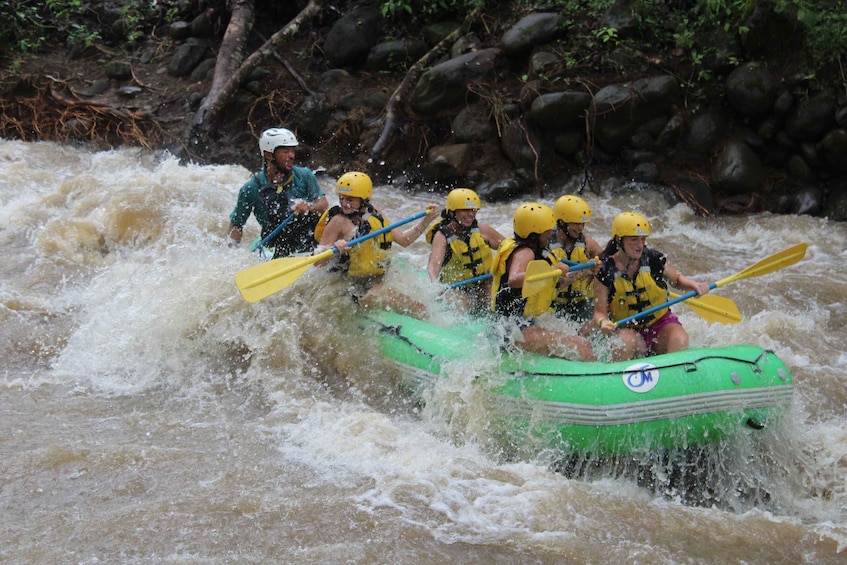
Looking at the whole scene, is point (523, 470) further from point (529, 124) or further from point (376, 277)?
point (529, 124)

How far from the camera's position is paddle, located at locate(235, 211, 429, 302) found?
542 centimetres

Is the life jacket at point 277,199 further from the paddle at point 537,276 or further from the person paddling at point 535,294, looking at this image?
the paddle at point 537,276

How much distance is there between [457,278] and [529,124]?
3885 millimetres

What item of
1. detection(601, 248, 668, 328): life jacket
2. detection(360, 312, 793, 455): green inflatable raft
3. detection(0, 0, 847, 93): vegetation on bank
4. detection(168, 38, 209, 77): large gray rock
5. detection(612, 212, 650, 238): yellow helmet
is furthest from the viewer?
detection(168, 38, 209, 77): large gray rock

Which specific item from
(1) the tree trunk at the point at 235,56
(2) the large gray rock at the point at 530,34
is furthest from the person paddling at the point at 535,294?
(1) the tree trunk at the point at 235,56

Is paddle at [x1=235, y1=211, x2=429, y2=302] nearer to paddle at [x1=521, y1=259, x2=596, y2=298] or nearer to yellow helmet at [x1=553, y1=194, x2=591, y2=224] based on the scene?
yellow helmet at [x1=553, y1=194, x2=591, y2=224]

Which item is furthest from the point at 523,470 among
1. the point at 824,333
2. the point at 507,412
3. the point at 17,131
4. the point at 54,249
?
the point at 17,131

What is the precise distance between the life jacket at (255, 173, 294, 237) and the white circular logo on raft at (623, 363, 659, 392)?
2951 mm

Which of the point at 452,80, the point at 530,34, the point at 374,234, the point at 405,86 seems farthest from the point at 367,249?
the point at 530,34

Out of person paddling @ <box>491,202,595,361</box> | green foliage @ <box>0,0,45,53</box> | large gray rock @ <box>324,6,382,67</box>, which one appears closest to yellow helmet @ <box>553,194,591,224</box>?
person paddling @ <box>491,202,595,361</box>

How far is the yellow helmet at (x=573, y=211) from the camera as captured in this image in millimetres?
5195

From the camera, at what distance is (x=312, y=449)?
175 inches

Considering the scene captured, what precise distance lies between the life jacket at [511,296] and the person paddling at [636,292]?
37cm

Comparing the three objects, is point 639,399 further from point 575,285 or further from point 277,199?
point 277,199
